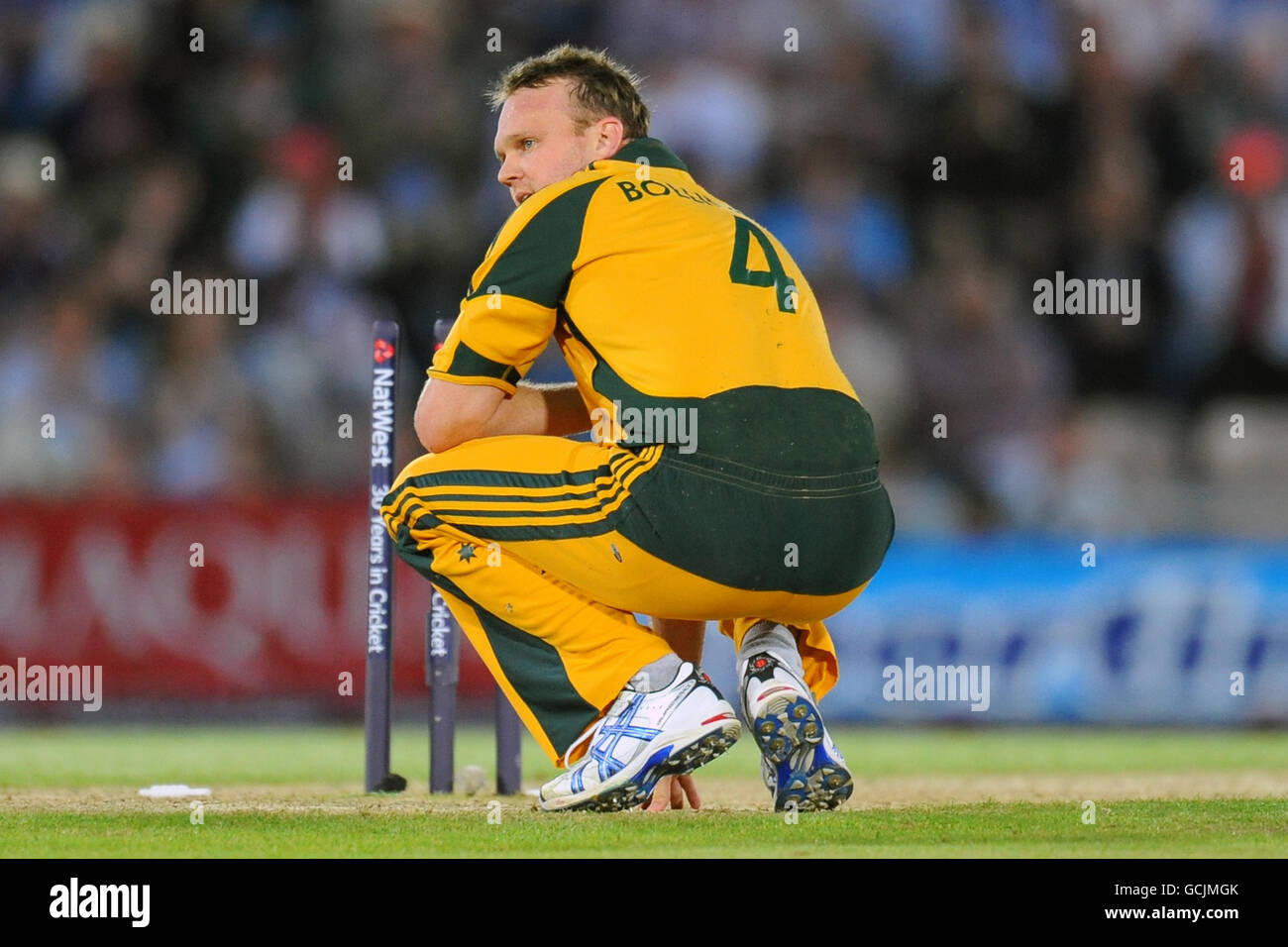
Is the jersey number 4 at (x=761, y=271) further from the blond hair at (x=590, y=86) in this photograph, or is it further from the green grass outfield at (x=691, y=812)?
the green grass outfield at (x=691, y=812)

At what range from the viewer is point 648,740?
14.1 ft

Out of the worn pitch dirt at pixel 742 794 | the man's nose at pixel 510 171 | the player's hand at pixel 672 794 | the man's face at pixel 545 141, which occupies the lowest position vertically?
the worn pitch dirt at pixel 742 794

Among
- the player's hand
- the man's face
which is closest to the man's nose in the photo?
the man's face

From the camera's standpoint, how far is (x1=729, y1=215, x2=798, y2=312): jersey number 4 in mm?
4527

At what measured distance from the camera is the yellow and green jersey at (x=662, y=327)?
14.3 ft

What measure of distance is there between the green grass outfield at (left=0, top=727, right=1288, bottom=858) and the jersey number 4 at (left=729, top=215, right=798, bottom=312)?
1.32 metres

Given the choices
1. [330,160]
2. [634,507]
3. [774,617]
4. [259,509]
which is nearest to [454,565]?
[634,507]

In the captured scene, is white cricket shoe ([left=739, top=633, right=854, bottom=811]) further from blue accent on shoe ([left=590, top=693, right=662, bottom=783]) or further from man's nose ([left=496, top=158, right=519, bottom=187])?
man's nose ([left=496, top=158, right=519, bottom=187])

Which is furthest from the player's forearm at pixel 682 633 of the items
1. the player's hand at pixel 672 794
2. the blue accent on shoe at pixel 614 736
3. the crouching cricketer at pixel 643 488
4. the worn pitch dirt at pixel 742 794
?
the blue accent on shoe at pixel 614 736

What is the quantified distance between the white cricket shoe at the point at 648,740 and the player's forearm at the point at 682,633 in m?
0.48

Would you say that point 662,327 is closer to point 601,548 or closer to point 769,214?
point 601,548

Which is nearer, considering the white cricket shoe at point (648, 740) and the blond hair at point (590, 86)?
the white cricket shoe at point (648, 740)

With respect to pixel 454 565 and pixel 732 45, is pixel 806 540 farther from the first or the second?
pixel 732 45

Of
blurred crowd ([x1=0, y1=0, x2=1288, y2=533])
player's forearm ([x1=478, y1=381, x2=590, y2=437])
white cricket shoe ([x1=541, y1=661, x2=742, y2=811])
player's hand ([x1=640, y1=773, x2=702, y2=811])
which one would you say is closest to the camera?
white cricket shoe ([x1=541, y1=661, x2=742, y2=811])
